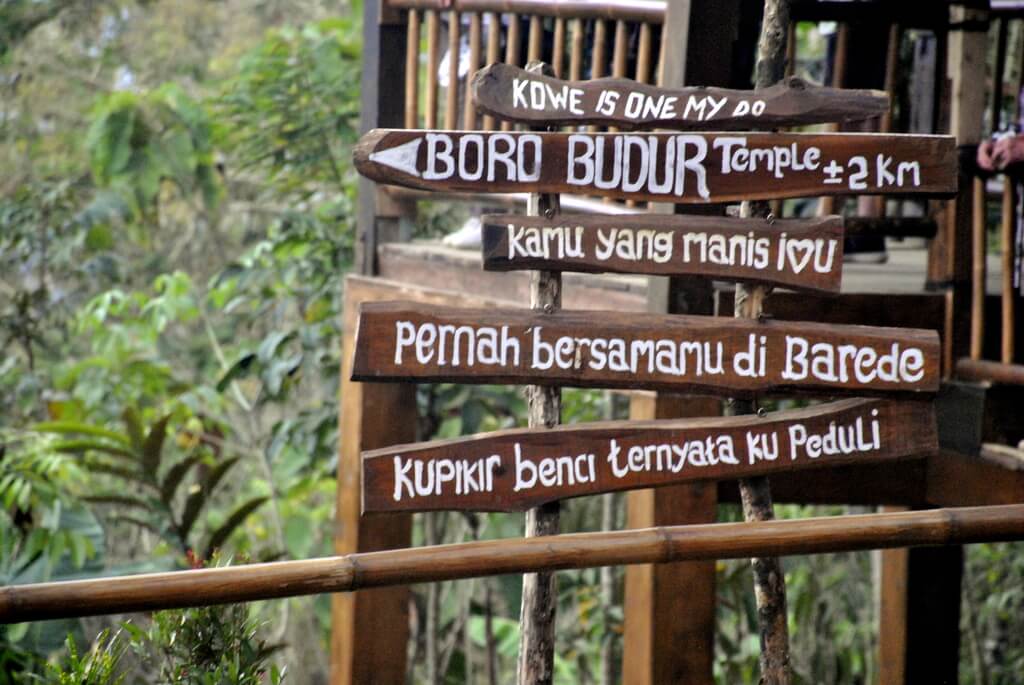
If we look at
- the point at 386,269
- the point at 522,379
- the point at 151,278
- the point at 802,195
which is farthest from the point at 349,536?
the point at 151,278

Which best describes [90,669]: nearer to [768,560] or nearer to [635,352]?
[635,352]

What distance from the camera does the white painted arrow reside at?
96.1 inches

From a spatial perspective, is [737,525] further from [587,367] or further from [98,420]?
[98,420]

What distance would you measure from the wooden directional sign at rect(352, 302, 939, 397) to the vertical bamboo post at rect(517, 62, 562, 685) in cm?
7

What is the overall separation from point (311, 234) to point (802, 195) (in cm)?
376

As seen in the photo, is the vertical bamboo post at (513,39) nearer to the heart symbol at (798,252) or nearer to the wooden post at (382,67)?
the wooden post at (382,67)

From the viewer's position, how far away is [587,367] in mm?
2500

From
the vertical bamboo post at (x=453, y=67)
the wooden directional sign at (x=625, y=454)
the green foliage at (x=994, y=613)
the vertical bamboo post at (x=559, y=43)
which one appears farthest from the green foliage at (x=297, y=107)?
the green foliage at (x=994, y=613)

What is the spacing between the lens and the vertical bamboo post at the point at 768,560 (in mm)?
2662

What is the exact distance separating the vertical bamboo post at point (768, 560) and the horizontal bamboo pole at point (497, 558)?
0.86 feet

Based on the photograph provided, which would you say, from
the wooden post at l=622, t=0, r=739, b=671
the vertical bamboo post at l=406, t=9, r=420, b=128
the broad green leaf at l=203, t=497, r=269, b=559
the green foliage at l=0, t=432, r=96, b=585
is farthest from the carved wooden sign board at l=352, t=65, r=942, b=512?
the broad green leaf at l=203, t=497, r=269, b=559

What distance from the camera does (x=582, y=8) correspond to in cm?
361

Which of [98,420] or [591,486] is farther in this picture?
[98,420]

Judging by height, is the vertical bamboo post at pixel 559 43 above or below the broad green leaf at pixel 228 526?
above
